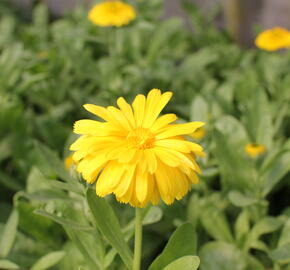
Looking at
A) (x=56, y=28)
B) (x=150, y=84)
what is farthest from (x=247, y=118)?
(x=56, y=28)

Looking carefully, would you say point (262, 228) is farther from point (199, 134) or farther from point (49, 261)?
point (49, 261)

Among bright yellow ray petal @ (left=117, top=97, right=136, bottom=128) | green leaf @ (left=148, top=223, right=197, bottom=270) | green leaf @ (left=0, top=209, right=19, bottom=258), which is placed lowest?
green leaf @ (left=0, top=209, right=19, bottom=258)

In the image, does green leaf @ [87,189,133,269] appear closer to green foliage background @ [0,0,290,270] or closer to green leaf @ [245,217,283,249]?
green foliage background @ [0,0,290,270]

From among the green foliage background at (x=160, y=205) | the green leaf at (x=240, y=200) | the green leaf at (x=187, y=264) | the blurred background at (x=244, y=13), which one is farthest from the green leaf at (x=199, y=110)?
the blurred background at (x=244, y=13)

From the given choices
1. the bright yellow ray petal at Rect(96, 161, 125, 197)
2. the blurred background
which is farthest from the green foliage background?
the blurred background

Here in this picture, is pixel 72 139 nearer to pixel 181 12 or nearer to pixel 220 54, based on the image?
pixel 220 54

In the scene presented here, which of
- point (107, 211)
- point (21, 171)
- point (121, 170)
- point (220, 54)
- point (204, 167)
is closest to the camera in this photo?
point (121, 170)

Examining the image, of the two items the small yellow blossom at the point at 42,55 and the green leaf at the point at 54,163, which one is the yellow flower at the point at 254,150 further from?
the small yellow blossom at the point at 42,55

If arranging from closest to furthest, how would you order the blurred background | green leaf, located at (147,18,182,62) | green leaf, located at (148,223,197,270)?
green leaf, located at (148,223,197,270) → green leaf, located at (147,18,182,62) → the blurred background
